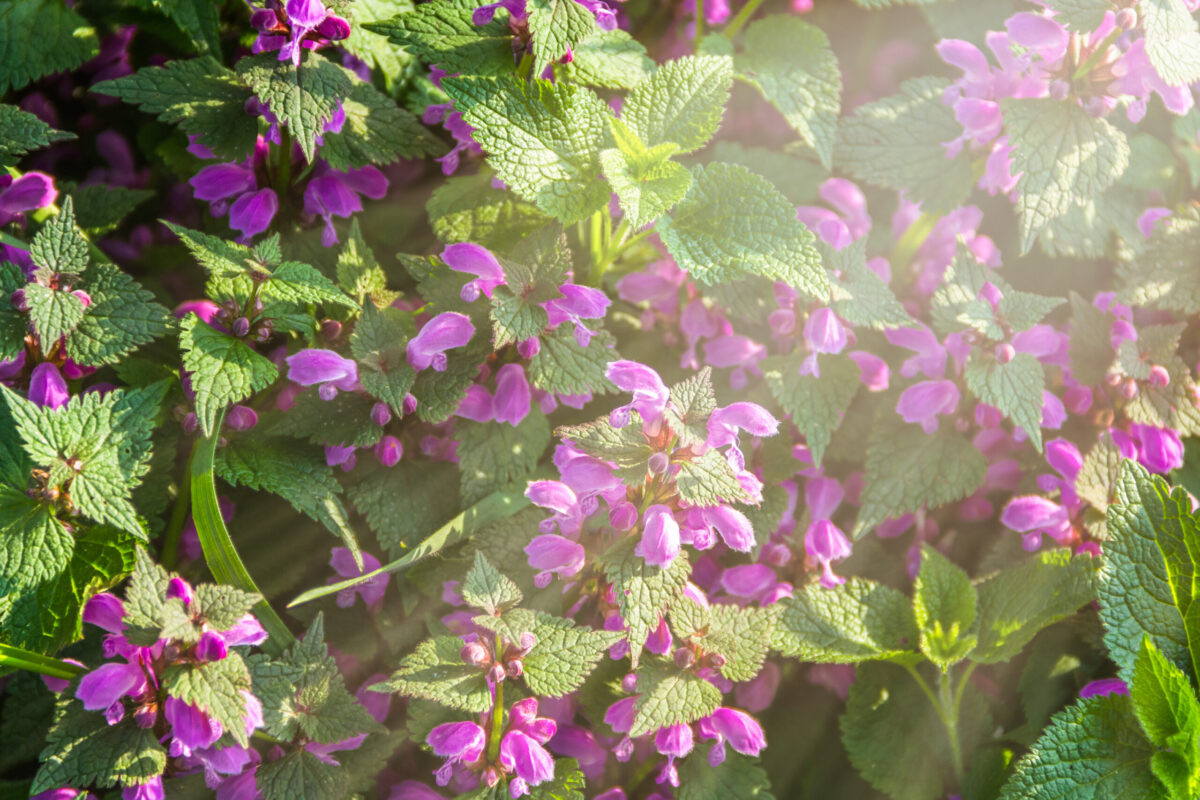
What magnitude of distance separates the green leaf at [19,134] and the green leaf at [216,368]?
0.32 meters

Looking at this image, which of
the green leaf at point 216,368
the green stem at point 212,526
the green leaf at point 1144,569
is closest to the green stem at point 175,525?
the green stem at point 212,526

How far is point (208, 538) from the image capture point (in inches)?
37.9

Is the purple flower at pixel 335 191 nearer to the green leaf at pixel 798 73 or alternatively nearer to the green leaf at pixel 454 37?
the green leaf at pixel 454 37

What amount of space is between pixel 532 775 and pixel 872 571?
624 millimetres

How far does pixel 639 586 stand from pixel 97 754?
56 centimetres

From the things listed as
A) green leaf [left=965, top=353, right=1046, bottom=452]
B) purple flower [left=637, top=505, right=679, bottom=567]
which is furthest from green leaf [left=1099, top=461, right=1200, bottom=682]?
purple flower [left=637, top=505, right=679, bottom=567]

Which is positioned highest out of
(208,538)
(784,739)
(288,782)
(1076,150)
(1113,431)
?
(1076,150)

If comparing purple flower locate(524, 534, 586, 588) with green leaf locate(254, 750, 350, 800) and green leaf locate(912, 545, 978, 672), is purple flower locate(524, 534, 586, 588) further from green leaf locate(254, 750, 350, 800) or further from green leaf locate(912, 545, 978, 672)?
green leaf locate(912, 545, 978, 672)

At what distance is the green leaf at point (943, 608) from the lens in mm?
1096

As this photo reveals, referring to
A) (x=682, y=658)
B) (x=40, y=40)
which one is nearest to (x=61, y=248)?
(x=40, y=40)

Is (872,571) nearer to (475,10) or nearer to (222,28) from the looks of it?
(475,10)

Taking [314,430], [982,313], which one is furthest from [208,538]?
[982,313]

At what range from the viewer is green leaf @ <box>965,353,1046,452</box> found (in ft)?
3.58

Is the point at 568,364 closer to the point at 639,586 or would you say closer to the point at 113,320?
the point at 639,586
